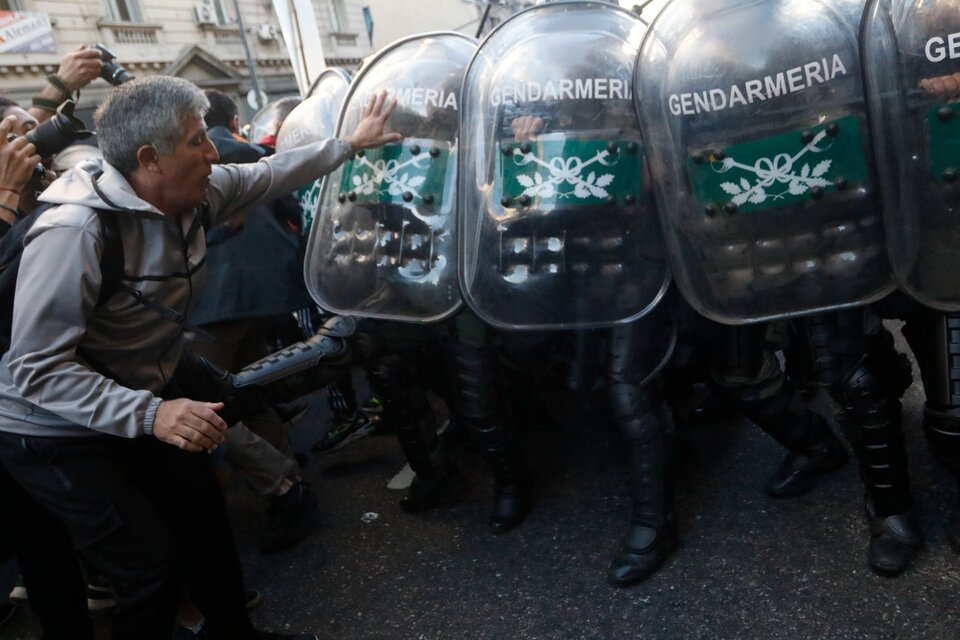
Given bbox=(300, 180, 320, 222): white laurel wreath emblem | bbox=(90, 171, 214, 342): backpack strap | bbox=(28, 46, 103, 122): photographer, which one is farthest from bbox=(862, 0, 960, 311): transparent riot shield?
bbox=(28, 46, 103, 122): photographer

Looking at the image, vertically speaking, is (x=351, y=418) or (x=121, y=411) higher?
(x=121, y=411)

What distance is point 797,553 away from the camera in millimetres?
2412

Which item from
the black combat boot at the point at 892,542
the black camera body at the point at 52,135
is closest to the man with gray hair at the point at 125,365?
the black camera body at the point at 52,135

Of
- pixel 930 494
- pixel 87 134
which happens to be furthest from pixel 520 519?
pixel 87 134

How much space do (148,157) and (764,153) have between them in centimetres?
151

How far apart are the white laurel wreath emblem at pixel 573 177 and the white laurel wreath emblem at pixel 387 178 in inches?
16.6

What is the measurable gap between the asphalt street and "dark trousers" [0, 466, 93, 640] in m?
0.53

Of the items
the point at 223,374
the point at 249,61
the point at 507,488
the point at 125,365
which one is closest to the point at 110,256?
the point at 125,365

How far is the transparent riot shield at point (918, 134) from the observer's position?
176cm

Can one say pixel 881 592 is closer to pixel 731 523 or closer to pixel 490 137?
pixel 731 523

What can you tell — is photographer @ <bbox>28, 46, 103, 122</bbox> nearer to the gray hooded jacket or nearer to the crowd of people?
the crowd of people

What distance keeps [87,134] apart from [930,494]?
300 cm

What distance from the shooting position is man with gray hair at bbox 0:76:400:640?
164 centimetres

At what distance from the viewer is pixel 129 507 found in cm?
181
